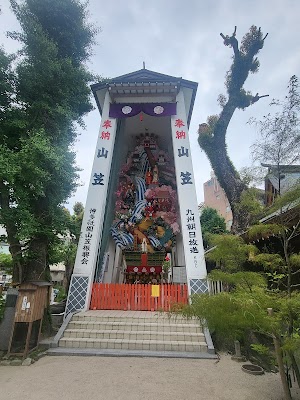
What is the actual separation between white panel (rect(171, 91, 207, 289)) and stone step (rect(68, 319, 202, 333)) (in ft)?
5.31

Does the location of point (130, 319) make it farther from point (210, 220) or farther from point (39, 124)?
point (210, 220)

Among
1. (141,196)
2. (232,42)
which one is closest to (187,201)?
(141,196)

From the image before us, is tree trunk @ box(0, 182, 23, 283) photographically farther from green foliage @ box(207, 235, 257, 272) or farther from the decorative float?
the decorative float

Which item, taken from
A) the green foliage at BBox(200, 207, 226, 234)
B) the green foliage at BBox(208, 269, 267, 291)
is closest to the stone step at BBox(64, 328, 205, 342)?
the green foliage at BBox(208, 269, 267, 291)

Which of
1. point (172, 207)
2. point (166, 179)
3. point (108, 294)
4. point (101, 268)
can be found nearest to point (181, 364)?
point (108, 294)

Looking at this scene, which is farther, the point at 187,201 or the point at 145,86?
the point at 145,86

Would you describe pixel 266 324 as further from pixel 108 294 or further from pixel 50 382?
pixel 108 294

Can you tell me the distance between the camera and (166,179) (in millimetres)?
13453

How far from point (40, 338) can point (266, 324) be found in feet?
18.4

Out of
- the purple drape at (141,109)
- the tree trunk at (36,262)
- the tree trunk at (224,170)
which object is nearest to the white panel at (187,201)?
the purple drape at (141,109)

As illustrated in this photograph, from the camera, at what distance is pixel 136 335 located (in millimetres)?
6230

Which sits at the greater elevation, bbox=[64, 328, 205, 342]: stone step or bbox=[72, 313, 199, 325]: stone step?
bbox=[72, 313, 199, 325]: stone step

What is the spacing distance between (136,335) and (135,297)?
157cm

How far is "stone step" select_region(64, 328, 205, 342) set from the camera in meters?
6.12
